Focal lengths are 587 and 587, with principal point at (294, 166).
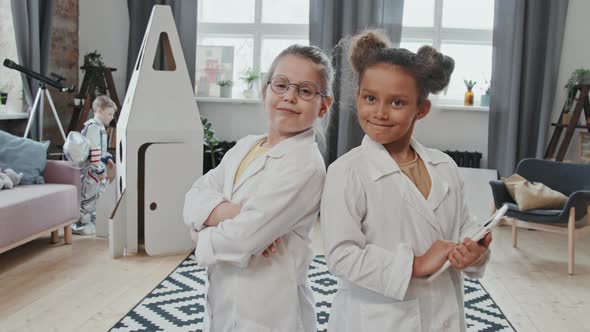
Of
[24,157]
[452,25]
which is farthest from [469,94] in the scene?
[24,157]

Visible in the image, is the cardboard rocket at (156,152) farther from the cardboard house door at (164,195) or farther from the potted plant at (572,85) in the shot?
the potted plant at (572,85)

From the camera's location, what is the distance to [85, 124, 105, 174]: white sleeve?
4.31 meters

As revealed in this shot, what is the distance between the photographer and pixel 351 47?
4.26ft

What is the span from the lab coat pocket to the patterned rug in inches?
59.0

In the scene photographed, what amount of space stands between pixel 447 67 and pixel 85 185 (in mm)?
3648

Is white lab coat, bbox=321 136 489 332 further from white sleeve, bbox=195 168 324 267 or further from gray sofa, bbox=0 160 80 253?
gray sofa, bbox=0 160 80 253

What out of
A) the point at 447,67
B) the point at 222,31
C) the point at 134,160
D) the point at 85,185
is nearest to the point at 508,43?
the point at 222,31

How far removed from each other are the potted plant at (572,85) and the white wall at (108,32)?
13.0 feet

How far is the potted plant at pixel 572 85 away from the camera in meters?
4.93

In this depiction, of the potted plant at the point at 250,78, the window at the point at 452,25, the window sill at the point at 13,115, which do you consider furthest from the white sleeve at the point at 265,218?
the window at the point at 452,25

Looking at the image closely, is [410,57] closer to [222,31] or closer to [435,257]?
[435,257]

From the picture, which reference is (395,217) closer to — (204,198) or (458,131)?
(204,198)

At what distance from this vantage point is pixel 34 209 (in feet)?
11.3

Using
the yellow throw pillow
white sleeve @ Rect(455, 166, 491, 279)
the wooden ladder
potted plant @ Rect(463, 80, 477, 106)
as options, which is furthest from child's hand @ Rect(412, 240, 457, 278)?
potted plant @ Rect(463, 80, 477, 106)
